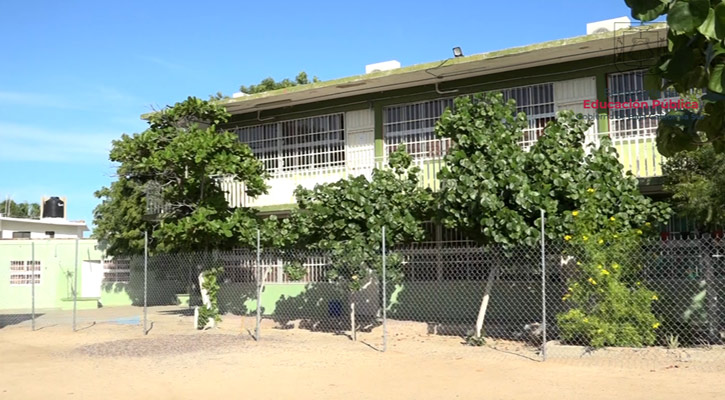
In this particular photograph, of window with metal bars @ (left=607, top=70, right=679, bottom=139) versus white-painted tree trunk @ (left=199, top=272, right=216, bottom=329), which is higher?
window with metal bars @ (left=607, top=70, right=679, bottom=139)

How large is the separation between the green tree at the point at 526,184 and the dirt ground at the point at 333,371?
2006 millimetres

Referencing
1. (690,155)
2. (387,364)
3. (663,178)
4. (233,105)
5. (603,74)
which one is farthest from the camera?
(233,105)

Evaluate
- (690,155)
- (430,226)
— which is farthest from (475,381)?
(430,226)

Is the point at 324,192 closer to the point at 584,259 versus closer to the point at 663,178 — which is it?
the point at 584,259

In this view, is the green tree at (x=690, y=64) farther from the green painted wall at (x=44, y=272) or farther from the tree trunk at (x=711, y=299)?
the green painted wall at (x=44, y=272)

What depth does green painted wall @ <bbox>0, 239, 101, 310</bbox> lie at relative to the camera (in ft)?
85.6

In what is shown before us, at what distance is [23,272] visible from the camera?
26.4 m

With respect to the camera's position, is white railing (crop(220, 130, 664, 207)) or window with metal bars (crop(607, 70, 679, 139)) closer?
white railing (crop(220, 130, 664, 207))

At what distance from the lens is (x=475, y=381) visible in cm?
892

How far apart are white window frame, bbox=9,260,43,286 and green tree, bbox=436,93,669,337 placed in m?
20.1

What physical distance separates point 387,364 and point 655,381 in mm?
3715

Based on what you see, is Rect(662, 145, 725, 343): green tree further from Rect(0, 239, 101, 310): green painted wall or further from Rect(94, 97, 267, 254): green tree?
Rect(0, 239, 101, 310): green painted wall

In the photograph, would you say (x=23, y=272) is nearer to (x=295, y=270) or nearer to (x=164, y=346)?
(x=164, y=346)

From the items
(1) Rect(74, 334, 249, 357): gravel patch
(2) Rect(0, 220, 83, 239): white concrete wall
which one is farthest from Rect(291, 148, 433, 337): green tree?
(2) Rect(0, 220, 83, 239): white concrete wall
